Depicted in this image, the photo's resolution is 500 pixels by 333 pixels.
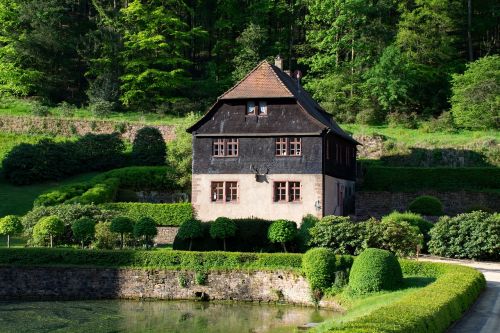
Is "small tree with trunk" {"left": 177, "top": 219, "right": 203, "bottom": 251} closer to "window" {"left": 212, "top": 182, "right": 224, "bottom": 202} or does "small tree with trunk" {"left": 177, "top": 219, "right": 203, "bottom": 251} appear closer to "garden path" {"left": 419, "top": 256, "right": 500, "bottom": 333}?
"window" {"left": 212, "top": 182, "right": 224, "bottom": 202}

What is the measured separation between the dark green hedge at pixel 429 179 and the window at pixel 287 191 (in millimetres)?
11266

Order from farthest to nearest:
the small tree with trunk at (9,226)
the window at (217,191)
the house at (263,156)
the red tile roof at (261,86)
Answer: the window at (217,191) < the red tile roof at (261,86) < the house at (263,156) < the small tree with trunk at (9,226)

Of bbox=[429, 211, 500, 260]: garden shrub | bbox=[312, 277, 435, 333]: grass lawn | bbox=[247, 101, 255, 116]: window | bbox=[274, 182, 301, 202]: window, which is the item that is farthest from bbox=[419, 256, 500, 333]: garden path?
bbox=[247, 101, 255, 116]: window

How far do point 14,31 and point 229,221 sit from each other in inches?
1864

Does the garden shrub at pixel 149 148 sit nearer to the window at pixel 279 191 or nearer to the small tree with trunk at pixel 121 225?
the window at pixel 279 191

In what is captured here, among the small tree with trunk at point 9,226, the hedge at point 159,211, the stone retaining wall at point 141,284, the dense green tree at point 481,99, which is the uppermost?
the dense green tree at point 481,99

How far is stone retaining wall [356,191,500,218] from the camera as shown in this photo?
1841 inches

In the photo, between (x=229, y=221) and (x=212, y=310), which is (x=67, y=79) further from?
(x=212, y=310)

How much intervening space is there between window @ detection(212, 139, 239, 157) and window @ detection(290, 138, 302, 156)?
10.1 feet

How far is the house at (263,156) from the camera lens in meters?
39.2

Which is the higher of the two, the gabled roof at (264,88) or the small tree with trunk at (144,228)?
the gabled roof at (264,88)

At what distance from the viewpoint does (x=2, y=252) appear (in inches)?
1198

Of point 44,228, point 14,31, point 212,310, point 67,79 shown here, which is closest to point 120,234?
point 44,228

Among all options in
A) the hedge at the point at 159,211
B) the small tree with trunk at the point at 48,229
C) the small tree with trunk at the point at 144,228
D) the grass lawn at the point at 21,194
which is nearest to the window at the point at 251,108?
the hedge at the point at 159,211
